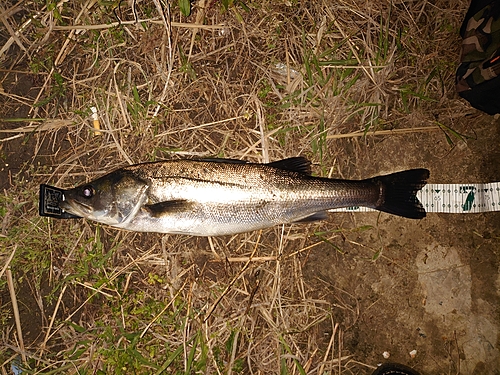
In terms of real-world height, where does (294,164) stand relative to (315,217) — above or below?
above

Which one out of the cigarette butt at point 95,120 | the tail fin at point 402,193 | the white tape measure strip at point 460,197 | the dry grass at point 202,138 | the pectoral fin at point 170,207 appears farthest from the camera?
the cigarette butt at point 95,120

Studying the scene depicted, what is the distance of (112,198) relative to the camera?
10.3ft

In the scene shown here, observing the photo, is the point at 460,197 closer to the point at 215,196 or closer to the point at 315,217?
the point at 315,217

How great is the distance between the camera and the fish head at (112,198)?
314cm

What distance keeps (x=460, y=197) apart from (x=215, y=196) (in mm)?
2462

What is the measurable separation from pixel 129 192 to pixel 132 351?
166 cm

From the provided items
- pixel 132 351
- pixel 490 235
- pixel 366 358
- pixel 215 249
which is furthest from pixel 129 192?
pixel 490 235

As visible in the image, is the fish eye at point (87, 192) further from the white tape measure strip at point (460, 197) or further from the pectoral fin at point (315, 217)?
the white tape measure strip at point (460, 197)

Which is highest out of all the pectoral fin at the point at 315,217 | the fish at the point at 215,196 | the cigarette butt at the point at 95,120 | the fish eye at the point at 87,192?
the cigarette butt at the point at 95,120

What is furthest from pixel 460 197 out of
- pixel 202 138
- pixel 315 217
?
pixel 202 138

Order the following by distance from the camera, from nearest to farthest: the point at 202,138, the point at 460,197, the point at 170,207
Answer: the point at 170,207 < the point at 460,197 < the point at 202,138

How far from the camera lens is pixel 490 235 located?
3.50m

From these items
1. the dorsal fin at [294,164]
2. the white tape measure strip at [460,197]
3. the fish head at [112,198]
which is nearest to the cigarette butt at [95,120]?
the fish head at [112,198]

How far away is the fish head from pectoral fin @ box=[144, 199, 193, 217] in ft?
0.43
